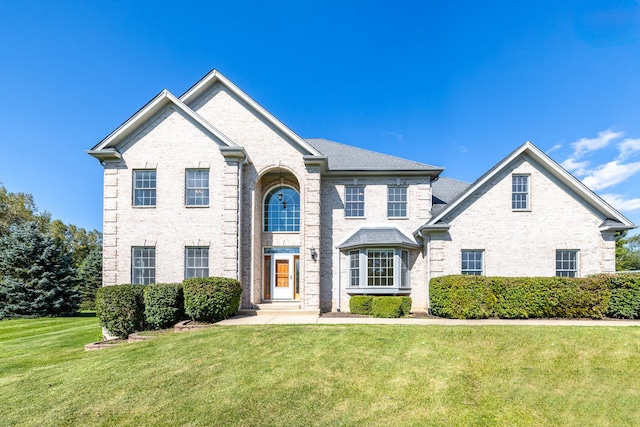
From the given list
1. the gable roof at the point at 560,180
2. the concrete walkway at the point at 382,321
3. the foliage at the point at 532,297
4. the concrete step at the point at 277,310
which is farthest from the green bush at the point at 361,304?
the gable roof at the point at 560,180

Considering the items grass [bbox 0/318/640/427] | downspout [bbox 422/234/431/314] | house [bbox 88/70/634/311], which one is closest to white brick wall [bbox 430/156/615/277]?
house [bbox 88/70/634/311]

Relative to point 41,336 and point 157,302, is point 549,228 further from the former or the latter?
point 41,336

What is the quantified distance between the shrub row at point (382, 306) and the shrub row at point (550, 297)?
2131 mm

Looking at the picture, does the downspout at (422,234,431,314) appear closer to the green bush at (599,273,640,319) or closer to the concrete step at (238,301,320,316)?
the concrete step at (238,301,320,316)

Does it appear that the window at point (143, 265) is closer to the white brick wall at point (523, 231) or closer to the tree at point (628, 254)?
the white brick wall at point (523, 231)

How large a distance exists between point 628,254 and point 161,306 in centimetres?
6433

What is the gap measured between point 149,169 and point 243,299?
6.92m

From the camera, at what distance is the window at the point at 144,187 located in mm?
14844

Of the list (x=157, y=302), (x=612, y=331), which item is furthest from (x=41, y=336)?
(x=612, y=331)

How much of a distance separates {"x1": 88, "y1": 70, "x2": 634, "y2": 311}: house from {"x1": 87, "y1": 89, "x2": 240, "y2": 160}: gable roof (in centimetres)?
6

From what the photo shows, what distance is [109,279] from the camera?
47.3ft

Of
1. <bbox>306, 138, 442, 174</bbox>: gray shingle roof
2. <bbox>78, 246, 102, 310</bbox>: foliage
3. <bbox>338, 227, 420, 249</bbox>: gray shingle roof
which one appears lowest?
<bbox>78, 246, 102, 310</bbox>: foliage

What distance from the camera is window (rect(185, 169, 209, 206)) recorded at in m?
14.7

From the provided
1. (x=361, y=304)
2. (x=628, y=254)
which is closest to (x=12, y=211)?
(x=361, y=304)
